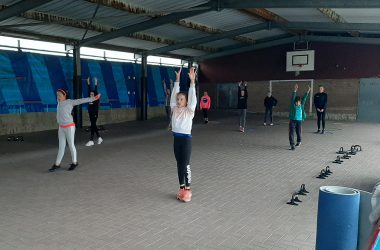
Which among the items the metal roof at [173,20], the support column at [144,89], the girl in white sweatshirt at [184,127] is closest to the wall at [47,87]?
the support column at [144,89]

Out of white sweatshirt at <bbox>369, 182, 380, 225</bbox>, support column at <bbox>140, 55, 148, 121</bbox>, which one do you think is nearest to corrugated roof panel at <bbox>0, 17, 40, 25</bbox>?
support column at <bbox>140, 55, 148, 121</bbox>

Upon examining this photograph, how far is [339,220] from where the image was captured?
319cm

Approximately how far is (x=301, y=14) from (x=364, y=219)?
1399 cm

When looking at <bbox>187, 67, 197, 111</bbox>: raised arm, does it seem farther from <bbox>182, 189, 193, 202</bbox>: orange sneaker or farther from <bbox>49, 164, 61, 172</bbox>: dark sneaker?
<bbox>49, 164, 61, 172</bbox>: dark sneaker

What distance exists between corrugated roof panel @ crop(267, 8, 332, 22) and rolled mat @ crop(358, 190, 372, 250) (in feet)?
41.9

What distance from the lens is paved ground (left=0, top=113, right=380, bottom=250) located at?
427cm

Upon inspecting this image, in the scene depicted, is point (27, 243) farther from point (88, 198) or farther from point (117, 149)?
point (117, 149)

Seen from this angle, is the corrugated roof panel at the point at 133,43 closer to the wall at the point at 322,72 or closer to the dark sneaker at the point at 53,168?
the wall at the point at 322,72

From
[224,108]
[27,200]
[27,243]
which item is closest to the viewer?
[27,243]

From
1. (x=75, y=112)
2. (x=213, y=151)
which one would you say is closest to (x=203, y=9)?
(x=213, y=151)

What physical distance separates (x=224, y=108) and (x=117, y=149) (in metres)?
16.5

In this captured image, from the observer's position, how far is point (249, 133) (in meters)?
14.5

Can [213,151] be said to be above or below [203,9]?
below

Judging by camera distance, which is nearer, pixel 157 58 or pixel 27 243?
pixel 27 243
